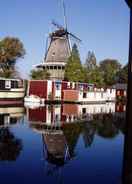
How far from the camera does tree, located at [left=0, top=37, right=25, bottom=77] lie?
61.0m

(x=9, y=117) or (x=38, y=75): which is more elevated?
(x=38, y=75)

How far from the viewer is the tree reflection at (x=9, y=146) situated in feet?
39.9

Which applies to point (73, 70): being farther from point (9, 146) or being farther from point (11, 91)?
point (9, 146)

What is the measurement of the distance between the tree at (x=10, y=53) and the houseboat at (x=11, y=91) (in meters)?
10.6

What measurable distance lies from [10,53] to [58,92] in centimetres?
1469

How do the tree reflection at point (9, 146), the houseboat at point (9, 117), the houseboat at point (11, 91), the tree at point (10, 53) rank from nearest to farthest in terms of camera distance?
1. the tree reflection at point (9, 146)
2. the houseboat at point (9, 117)
3. the houseboat at point (11, 91)
4. the tree at point (10, 53)

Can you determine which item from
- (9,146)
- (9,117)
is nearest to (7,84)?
(9,117)

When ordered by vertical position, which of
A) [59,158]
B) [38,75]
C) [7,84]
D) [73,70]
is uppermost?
[73,70]

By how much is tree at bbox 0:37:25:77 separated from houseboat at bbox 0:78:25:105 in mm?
10617

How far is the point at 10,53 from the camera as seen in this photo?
2454 inches

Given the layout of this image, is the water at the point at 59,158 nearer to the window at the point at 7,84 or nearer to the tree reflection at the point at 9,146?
the tree reflection at the point at 9,146

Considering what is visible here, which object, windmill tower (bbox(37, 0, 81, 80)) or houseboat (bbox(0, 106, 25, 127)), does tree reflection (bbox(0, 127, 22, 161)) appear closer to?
houseboat (bbox(0, 106, 25, 127))

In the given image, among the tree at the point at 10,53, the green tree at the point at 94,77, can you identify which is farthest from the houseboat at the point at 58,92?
the green tree at the point at 94,77

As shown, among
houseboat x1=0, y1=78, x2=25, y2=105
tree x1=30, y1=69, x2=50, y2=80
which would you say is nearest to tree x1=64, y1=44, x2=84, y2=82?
tree x1=30, y1=69, x2=50, y2=80
